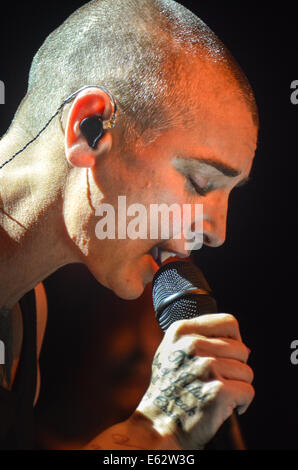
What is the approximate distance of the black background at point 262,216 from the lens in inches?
68.8

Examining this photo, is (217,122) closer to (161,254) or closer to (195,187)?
(195,187)

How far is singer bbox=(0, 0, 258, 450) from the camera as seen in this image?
1.21 meters

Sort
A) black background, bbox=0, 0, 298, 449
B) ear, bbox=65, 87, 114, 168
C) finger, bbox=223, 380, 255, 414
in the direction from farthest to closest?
black background, bbox=0, 0, 298, 449 → ear, bbox=65, 87, 114, 168 → finger, bbox=223, 380, 255, 414

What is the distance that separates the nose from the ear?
322mm

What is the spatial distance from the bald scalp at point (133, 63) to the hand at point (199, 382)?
51 cm

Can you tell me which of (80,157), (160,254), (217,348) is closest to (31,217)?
(80,157)

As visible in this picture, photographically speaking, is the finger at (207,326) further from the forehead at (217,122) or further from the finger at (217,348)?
the forehead at (217,122)

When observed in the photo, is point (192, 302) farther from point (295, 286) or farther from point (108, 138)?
point (295, 286)

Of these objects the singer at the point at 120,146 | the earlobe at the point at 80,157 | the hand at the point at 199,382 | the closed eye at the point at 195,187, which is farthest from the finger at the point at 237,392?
the earlobe at the point at 80,157

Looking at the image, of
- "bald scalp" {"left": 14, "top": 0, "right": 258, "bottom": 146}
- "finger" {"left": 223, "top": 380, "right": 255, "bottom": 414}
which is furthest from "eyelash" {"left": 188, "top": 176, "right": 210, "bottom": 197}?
"finger" {"left": 223, "top": 380, "right": 255, "bottom": 414}

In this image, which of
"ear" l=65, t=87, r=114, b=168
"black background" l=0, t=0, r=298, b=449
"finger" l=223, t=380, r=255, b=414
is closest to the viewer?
"finger" l=223, t=380, r=255, b=414

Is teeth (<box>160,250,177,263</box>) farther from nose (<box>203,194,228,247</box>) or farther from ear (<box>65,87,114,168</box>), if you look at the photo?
ear (<box>65,87,114,168</box>)

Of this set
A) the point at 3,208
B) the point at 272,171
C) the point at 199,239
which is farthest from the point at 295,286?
the point at 3,208

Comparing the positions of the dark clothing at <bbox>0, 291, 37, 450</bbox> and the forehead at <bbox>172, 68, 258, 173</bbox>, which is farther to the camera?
the forehead at <bbox>172, 68, 258, 173</bbox>
